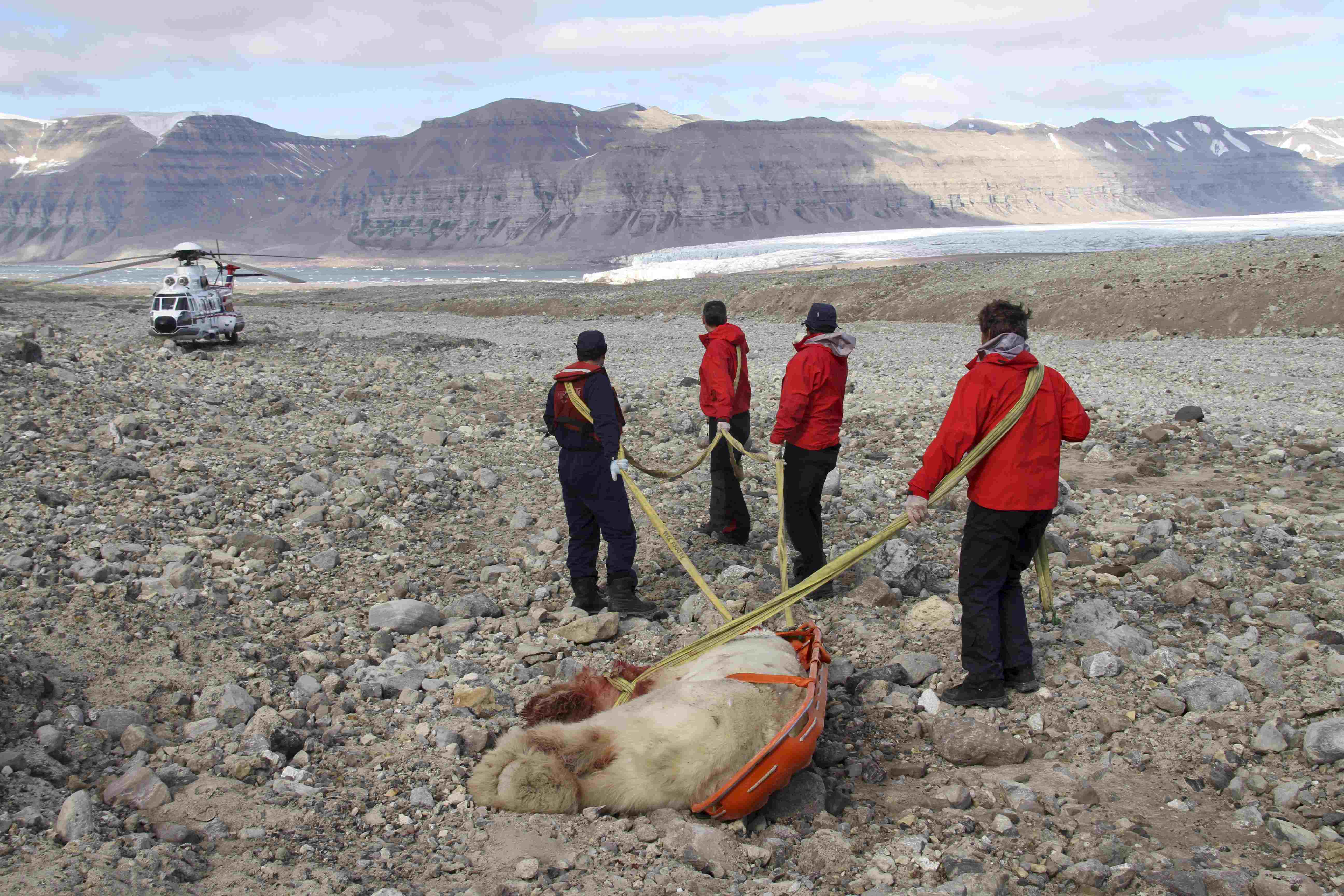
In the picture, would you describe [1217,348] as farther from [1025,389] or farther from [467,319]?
[467,319]

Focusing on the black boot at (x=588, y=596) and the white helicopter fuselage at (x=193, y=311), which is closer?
the black boot at (x=588, y=596)

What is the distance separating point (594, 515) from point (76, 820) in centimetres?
339

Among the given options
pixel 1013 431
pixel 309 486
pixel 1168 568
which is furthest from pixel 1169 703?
pixel 309 486

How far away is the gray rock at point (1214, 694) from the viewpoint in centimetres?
470

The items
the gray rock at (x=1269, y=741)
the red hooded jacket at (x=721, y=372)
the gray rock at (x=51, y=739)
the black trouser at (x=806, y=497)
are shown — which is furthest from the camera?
the red hooded jacket at (x=721, y=372)

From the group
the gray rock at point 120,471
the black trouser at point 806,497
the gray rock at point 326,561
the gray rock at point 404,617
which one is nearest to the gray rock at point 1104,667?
the black trouser at point 806,497

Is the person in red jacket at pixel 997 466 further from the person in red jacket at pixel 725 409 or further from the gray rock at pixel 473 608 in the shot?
the gray rock at pixel 473 608

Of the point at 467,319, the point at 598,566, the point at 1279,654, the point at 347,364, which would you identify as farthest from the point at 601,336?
the point at 467,319

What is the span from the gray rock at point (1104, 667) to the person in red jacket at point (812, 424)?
1800 millimetres

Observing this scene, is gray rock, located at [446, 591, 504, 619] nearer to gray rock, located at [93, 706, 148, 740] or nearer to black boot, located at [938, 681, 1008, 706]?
gray rock, located at [93, 706, 148, 740]

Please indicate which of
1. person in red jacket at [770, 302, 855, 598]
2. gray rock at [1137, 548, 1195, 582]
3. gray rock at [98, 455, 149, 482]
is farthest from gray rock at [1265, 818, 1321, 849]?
gray rock at [98, 455, 149, 482]

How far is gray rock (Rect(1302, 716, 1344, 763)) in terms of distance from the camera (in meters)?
4.13

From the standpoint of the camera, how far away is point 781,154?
645ft

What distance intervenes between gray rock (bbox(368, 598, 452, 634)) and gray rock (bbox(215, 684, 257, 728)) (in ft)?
3.99
